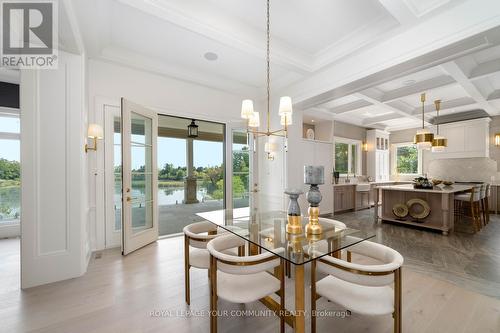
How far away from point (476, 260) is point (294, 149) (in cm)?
325

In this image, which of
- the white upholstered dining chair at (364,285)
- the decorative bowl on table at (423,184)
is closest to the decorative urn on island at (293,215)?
the white upholstered dining chair at (364,285)

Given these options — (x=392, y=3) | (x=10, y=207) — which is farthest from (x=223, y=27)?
(x=10, y=207)

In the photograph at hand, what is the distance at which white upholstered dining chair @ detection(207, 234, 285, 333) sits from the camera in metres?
1.46

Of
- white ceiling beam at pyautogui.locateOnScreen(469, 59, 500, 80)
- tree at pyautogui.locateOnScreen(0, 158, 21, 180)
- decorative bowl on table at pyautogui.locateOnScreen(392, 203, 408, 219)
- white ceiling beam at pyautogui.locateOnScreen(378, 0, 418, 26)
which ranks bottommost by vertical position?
decorative bowl on table at pyautogui.locateOnScreen(392, 203, 408, 219)

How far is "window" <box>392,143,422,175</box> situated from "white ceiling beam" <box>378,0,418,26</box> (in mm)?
6743

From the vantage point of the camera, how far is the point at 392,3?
2154mm

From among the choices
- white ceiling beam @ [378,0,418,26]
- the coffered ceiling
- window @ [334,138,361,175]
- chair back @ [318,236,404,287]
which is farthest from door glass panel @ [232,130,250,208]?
window @ [334,138,361,175]

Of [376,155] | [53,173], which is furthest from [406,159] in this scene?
[53,173]

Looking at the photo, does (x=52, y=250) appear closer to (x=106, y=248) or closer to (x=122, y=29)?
(x=106, y=248)

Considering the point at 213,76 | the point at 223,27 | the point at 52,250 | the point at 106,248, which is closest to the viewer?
the point at 52,250

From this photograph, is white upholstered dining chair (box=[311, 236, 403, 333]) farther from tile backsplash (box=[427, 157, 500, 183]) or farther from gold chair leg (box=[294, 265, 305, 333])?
tile backsplash (box=[427, 157, 500, 183])

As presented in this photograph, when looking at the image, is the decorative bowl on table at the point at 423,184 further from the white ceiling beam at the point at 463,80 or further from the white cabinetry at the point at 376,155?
the white cabinetry at the point at 376,155

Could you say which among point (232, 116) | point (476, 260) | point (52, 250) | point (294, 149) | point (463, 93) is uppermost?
point (463, 93)

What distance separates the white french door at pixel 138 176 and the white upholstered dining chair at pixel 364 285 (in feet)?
9.33
